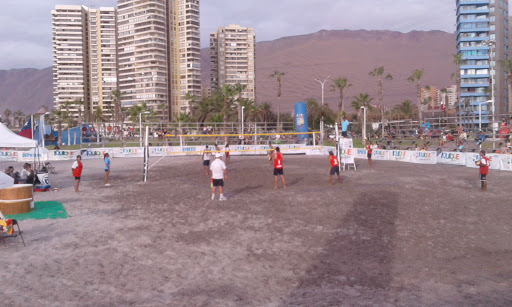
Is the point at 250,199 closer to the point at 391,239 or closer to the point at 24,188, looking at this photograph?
the point at 391,239

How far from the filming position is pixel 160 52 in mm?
112375

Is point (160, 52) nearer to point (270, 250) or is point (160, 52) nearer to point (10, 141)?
point (10, 141)

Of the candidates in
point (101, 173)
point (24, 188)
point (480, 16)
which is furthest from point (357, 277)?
point (480, 16)

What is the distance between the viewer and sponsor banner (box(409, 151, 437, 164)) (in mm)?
26484

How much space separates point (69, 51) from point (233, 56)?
49.9 meters

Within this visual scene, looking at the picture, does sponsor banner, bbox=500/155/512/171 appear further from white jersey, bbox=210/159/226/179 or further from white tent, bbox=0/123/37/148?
white tent, bbox=0/123/37/148

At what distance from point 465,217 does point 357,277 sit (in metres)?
5.86

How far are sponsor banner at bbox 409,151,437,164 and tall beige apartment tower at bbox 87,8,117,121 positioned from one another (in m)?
111

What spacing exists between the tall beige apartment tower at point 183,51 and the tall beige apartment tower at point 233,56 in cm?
1407

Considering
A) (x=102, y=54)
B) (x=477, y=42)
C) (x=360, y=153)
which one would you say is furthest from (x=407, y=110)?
(x=102, y=54)

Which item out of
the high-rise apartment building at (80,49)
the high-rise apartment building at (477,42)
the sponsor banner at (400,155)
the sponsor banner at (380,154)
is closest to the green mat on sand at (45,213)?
the sponsor banner at (400,155)

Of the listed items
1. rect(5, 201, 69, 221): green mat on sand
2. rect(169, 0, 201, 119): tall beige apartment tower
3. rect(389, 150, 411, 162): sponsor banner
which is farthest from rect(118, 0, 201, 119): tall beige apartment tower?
rect(5, 201, 69, 221): green mat on sand

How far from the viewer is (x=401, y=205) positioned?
1277 cm

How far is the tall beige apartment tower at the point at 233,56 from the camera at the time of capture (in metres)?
131
